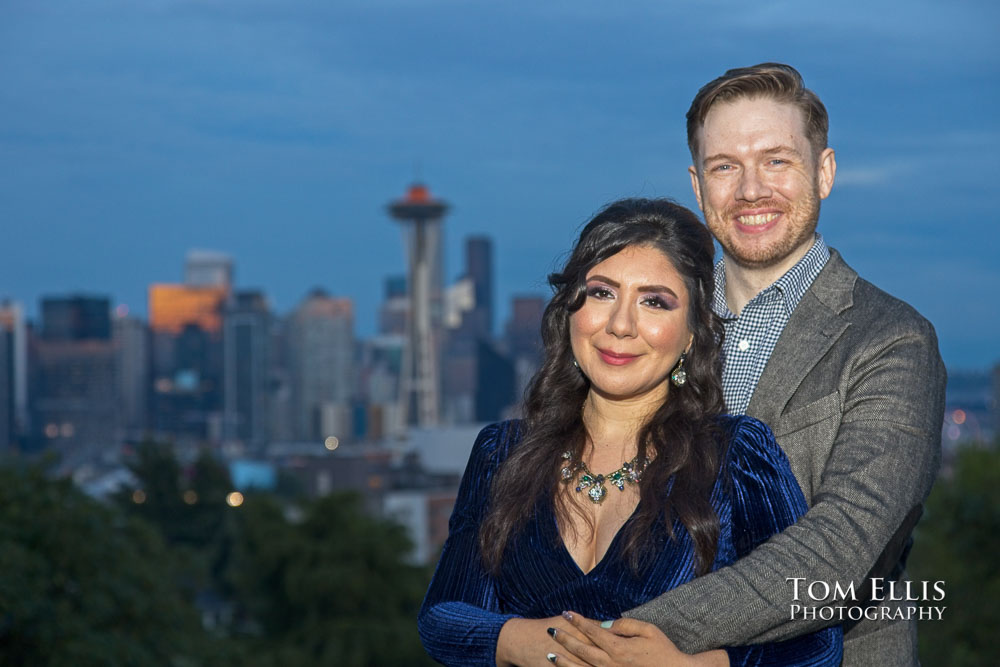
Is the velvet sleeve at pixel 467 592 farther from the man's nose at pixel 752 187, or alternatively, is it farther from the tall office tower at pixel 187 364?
the tall office tower at pixel 187 364

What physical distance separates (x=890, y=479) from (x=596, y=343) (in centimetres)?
60

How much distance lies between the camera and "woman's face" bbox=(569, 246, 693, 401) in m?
2.42

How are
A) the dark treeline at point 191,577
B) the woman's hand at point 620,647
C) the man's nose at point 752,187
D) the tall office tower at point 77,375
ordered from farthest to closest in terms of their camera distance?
1. the tall office tower at point 77,375
2. the dark treeline at point 191,577
3. the man's nose at point 752,187
4. the woman's hand at point 620,647

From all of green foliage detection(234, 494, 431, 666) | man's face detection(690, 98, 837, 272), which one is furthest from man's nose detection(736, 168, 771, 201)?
green foliage detection(234, 494, 431, 666)

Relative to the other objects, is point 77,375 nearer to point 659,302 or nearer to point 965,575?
point 965,575

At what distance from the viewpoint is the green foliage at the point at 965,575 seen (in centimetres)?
1271

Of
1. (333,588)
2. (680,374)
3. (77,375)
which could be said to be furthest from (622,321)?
(77,375)

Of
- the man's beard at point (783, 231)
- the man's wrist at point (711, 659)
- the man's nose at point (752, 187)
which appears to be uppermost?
the man's nose at point (752, 187)

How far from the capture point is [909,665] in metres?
2.50

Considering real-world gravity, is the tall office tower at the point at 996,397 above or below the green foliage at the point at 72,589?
below

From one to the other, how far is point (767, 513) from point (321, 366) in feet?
406

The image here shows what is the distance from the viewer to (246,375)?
11944cm

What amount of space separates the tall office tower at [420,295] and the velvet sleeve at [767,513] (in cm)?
9372

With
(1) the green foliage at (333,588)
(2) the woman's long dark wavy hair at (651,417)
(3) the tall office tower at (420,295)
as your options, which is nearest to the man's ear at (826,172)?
(2) the woman's long dark wavy hair at (651,417)
